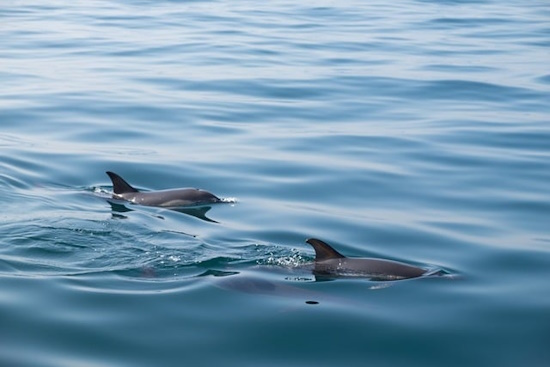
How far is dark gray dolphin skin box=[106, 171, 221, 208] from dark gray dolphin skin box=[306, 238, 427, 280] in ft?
9.54

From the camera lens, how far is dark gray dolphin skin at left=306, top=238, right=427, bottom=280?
954 centimetres

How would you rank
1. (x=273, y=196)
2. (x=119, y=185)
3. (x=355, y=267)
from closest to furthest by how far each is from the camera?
(x=355, y=267) → (x=119, y=185) → (x=273, y=196)

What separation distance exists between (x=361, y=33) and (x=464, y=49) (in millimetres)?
3665

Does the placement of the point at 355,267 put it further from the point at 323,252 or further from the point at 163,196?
the point at 163,196

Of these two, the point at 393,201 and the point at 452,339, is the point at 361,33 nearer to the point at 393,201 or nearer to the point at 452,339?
the point at 393,201

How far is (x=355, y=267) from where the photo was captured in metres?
9.69

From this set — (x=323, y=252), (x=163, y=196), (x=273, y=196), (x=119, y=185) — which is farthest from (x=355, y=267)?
(x=119, y=185)

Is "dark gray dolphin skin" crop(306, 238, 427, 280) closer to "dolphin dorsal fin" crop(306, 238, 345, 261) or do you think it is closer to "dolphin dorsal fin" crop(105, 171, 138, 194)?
"dolphin dorsal fin" crop(306, 238, 345, 261)

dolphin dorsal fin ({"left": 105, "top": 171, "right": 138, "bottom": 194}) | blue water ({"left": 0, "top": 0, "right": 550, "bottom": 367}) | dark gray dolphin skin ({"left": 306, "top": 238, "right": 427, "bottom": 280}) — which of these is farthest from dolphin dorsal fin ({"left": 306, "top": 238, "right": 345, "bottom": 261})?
dolphin dorsal fin ({"left": 105, "top": 171, "right": 138, "bottom": 194})

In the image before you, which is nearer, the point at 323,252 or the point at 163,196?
the point at 323,252

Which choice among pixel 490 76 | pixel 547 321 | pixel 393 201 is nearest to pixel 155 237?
pixel 393 201

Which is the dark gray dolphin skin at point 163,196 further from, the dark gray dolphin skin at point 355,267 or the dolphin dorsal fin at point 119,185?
the dark gray dolphin skin at point 355,267

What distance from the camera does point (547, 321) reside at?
862 centimetres

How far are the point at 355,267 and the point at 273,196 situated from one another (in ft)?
10.9
